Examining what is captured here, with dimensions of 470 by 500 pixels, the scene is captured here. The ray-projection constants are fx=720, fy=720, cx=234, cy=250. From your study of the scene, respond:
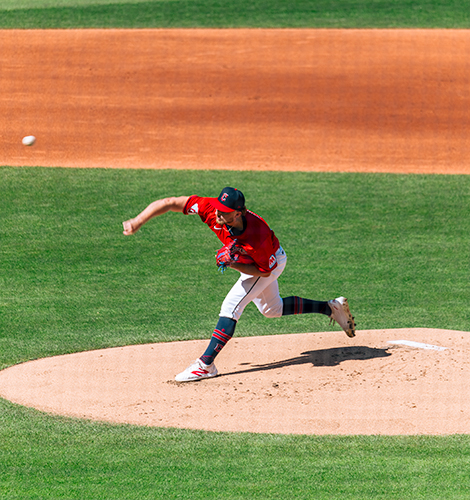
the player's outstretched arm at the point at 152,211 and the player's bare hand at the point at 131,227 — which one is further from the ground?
the player's outstretched arm at the point at 152,211

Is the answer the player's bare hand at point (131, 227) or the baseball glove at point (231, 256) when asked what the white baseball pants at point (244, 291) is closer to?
the baseball glove at point (231, 256)

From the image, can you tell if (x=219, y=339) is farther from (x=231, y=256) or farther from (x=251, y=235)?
(x=251, y=235)

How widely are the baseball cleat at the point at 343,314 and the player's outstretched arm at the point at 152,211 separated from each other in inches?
75.6

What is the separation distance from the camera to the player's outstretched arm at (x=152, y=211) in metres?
5.96

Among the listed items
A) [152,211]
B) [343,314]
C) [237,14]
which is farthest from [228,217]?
Answer: [237,14]

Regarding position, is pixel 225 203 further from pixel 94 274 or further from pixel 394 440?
pixel 94 274

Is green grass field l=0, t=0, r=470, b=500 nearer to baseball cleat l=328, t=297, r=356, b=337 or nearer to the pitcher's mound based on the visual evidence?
the pitcher's mound

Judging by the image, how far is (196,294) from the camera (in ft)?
31.1

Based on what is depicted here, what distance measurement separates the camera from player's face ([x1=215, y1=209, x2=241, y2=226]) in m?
6.09

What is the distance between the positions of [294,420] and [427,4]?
17.5 m

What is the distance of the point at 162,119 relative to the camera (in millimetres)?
15969

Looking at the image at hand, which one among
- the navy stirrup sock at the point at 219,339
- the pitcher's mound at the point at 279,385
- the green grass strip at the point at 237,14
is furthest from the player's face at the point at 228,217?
the green grass strip at the point at 237,14

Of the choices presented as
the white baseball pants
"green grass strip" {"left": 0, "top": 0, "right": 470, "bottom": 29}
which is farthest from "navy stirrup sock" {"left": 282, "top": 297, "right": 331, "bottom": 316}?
"green grass strip" {"left": 0, "top": 0, "right": 470, "bottom": 29}

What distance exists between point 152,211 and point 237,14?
15129 mm
